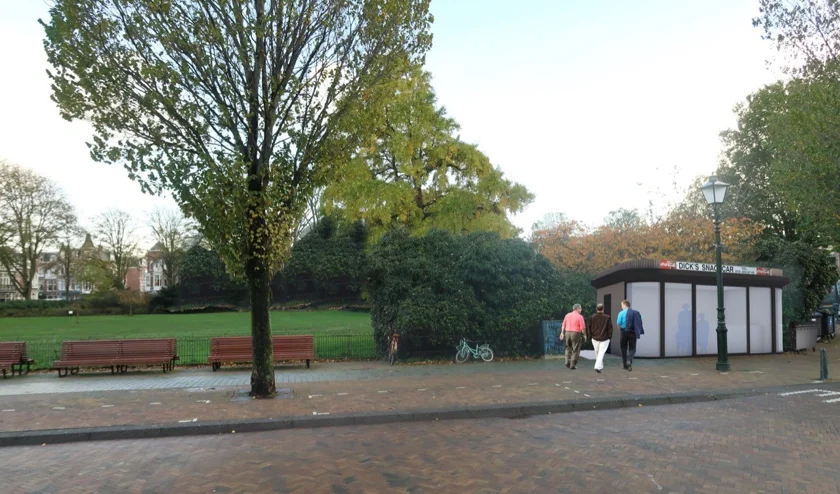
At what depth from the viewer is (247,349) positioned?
14.5 metres

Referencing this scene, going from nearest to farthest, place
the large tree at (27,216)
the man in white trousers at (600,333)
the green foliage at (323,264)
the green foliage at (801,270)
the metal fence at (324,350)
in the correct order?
the man in white trousers at (600,333) → the metal fence at (324,350) → the green foliage at (801,270) → the large tree at (27,216) → the green foliage at (323,264)

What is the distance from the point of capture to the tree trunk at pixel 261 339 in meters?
10.5

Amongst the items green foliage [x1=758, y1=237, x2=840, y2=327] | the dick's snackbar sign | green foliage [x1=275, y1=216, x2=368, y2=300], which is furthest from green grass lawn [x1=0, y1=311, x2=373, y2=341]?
green foliage [x1=758, y1=237, x2=840, y2=327]

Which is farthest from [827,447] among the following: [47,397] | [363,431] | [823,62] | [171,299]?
[171,299]

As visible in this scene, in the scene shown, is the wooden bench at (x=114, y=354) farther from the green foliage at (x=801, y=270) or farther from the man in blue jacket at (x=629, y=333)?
the green foliage at (x=801, y=270)

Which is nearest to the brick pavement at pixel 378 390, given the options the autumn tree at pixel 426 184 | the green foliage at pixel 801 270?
the green foliage at pixel 801 270

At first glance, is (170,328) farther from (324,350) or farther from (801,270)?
(801,270)

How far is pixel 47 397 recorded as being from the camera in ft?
35.4

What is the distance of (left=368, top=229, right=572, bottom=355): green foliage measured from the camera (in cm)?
1623

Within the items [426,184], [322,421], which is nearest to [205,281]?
[426,184]

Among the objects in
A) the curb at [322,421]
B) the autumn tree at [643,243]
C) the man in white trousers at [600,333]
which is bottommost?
the curb at [322,421]

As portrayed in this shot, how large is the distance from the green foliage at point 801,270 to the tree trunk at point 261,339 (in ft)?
64.5

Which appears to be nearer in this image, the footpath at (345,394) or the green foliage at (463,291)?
the footpath at (345,394)

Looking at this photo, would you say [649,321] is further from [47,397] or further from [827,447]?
[47,397]
